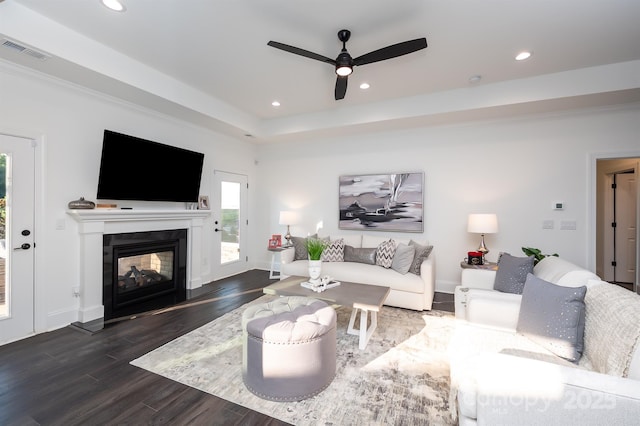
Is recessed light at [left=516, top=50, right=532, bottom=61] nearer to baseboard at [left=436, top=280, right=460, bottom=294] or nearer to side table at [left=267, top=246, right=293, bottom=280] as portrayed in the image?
baseboard at [left=436, top=280, right=460, bottom=294]

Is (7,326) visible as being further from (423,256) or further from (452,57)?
(452,57)

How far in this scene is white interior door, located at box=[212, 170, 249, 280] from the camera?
5137 millimetres

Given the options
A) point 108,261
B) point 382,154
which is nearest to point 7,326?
point 108,261

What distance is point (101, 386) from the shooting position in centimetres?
210

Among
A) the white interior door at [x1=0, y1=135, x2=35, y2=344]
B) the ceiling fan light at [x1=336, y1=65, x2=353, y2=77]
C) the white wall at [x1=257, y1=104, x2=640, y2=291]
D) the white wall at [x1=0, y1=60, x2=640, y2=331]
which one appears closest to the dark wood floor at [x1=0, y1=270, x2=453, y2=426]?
the white interior door at [x1=0, y1=135, x2=35, y2=344]

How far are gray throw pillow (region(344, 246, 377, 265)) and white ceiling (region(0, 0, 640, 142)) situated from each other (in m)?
2.07

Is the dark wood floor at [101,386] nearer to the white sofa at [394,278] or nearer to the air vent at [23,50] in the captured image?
the white sofa at [394,278]

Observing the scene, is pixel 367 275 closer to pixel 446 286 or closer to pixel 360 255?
pixel 360 255

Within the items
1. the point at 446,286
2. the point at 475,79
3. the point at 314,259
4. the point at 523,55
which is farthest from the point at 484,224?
the point at 314,259

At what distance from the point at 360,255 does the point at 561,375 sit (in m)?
3.24

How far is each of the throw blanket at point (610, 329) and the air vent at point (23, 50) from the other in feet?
15.5

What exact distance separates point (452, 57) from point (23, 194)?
481cm

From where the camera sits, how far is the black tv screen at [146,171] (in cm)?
340

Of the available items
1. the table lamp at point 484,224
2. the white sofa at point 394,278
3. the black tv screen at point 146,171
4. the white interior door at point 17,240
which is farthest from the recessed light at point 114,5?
the table lamp at point 484,224
